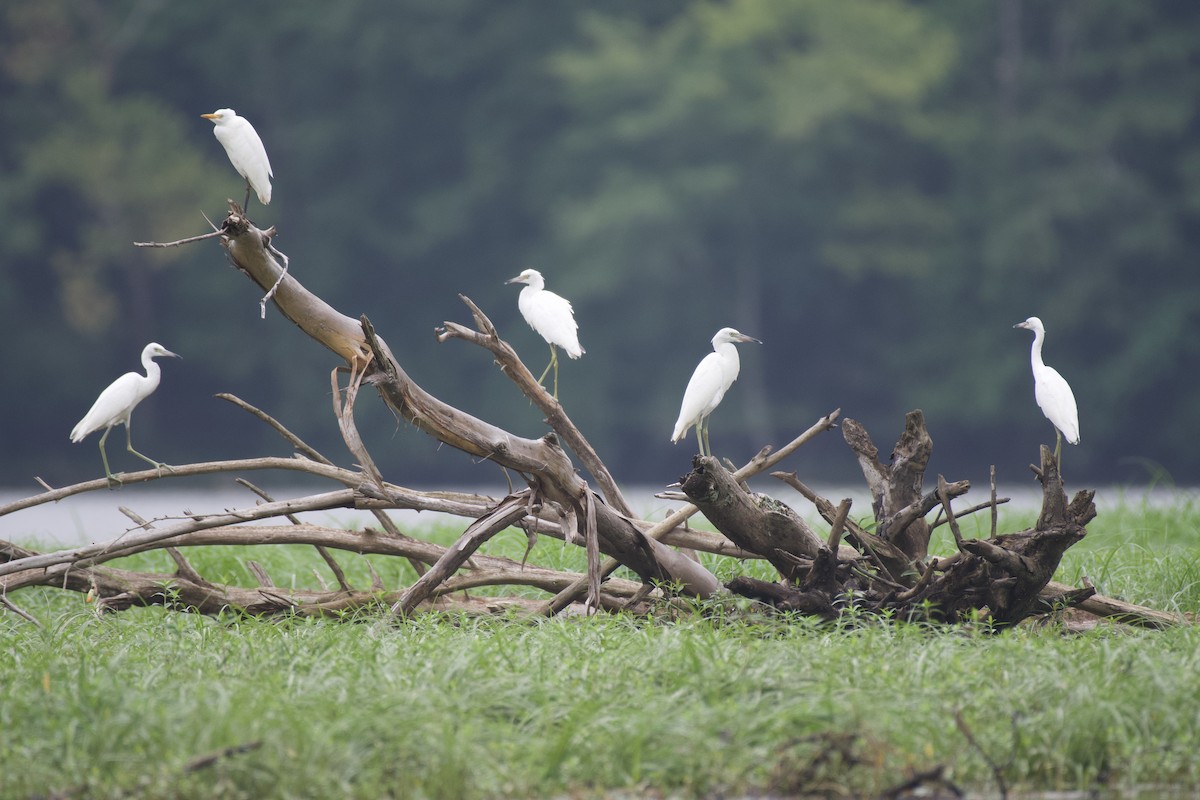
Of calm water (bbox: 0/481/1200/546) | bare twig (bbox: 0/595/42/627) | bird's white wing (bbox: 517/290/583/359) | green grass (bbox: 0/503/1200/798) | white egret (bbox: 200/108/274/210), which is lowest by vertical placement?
calm water (bbox: 0/481/1200/546)

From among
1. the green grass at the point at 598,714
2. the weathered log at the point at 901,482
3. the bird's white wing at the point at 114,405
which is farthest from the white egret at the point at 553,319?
the green grass at the point at 598,714

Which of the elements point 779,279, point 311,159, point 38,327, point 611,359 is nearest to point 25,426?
point 38,327

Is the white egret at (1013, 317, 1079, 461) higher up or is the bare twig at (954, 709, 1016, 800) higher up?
the white egret at (1013, 317, 1079, 461)

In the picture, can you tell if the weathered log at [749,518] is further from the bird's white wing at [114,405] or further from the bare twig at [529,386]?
the bird's white wing at [114,405]

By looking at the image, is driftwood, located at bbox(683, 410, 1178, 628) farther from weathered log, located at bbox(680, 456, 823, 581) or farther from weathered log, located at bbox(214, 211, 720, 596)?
weathered log, located at bbox(214, 211, 720, 596)

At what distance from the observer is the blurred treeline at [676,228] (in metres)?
21.2

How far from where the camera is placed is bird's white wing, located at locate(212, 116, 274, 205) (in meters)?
5.74

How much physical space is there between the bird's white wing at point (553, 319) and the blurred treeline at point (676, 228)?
561 inches

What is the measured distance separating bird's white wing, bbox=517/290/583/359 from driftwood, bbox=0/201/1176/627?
162 cm

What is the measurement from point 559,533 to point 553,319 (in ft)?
6.60

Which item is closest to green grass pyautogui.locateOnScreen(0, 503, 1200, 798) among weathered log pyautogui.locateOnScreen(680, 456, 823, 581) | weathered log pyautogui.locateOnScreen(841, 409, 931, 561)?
weathered log pyautogui.locateOnScreen(680, 456, 823, 581)

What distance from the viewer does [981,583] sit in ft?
15.7

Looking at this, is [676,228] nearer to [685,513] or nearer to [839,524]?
[685,513]

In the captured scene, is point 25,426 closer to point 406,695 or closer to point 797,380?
point 797,380
